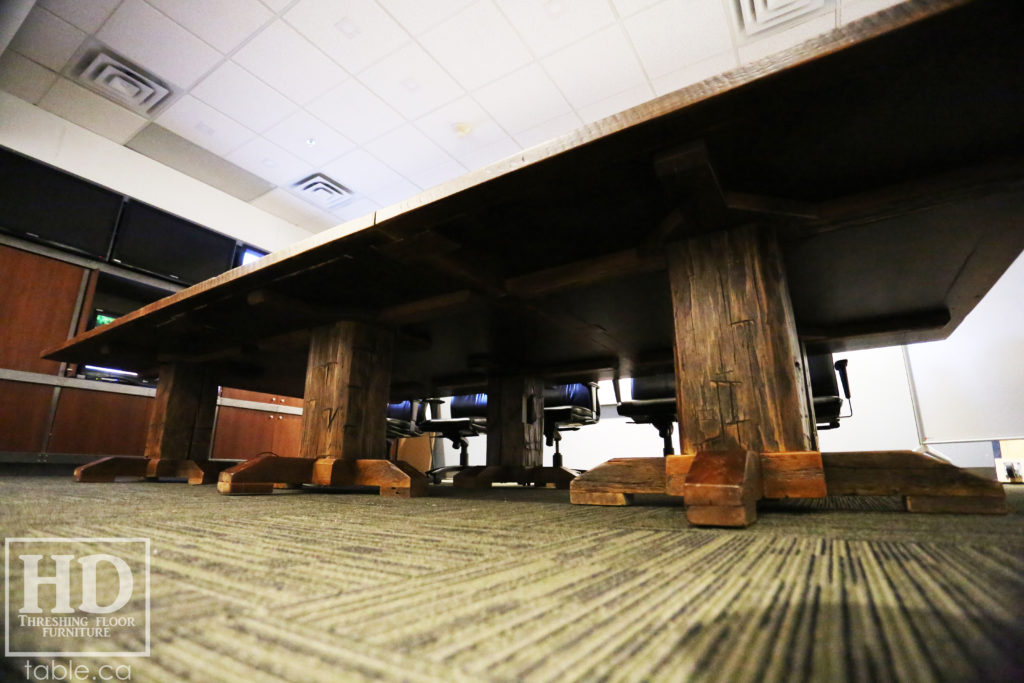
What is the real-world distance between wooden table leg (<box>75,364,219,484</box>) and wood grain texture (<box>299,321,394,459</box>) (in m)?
0.75

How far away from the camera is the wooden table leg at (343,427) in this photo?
130cm

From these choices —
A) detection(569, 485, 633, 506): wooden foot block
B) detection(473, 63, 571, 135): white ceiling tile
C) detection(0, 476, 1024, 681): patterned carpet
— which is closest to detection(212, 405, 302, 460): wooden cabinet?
detection(473, 63, 571, 135): white ceiling tile

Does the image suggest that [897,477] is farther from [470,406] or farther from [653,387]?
[470,406]

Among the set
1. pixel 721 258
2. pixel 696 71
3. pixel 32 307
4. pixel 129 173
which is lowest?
pixel 721 258

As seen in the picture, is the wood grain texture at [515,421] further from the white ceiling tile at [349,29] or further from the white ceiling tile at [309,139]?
the white ceiling tile at [309,139]

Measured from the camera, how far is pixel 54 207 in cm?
296

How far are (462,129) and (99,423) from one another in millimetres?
3176

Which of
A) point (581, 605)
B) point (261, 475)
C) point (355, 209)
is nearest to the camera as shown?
point (581, 605)

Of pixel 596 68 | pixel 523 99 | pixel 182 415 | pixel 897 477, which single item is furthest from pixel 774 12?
pixel 182 415

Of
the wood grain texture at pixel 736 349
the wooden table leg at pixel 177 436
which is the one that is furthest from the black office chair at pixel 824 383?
the wooden table leg at pixel 177 436

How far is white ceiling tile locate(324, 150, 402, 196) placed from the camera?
381cm

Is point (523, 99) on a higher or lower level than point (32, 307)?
higher

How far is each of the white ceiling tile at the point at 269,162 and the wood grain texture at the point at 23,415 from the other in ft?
7.21

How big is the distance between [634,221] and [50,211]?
150 inches
